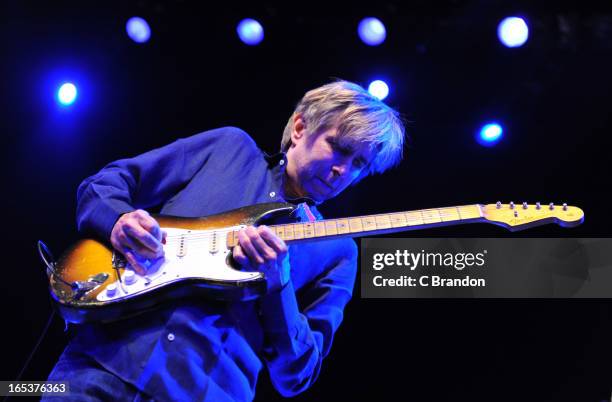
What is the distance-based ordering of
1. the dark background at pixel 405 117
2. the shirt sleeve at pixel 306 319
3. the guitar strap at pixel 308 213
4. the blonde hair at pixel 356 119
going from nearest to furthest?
the shirt sleeve at pixel 306 319 → the guitar strap at pixel 308 213 → the blonde hair at pixel 356 119 → the dark background at pixel 405 117

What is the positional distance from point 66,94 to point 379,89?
1.97 meters

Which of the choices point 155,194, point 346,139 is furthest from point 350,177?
point 155,194

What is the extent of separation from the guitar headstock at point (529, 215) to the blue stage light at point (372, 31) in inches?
71.4

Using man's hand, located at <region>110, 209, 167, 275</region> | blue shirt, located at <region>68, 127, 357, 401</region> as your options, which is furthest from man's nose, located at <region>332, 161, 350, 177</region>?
man's hand, located at <region>110, 209, 167, 275</region>

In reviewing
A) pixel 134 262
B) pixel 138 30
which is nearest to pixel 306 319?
pixel 134 262

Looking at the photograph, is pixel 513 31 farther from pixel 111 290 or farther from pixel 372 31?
pixel 111 290

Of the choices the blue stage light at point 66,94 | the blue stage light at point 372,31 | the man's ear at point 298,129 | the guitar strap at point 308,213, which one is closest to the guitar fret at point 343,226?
the guitar strap at point 308,213

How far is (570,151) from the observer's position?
379cm

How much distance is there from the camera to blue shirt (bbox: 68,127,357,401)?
197cm

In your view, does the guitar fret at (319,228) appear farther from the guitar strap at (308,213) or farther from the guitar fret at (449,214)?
the guitar fret at (449,214)

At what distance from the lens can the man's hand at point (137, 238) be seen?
6.72ft

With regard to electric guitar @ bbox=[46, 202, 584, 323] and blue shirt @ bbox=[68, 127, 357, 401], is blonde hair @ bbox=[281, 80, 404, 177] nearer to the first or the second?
blue shirt @ bbox=[68, 127, 357, 401]

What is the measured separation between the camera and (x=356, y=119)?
2574mm

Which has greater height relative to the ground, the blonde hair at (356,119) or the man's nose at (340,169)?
the blonde hair at (356,119)
